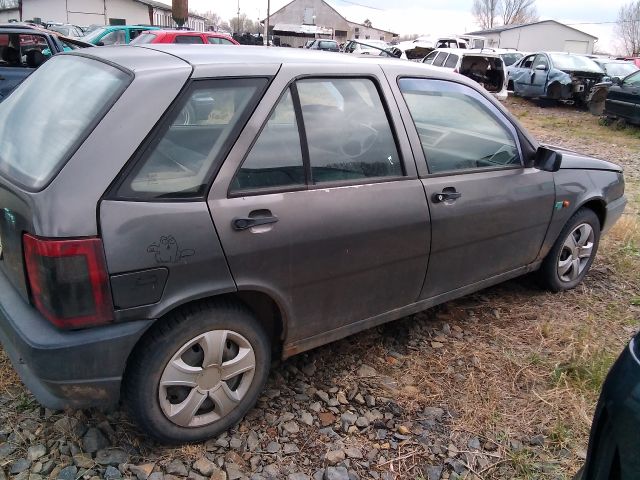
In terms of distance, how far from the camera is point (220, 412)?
2424 millimetres

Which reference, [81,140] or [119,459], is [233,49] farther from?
[119,459]

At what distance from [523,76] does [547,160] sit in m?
15.8

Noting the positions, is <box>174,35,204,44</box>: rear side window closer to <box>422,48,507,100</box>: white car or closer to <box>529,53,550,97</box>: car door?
<box>422,48,507,100</box>: white car

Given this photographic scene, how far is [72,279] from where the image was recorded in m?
1.91

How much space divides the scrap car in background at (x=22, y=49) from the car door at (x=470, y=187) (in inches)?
256

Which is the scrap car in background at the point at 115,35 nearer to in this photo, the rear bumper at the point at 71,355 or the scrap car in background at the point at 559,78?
the scrap car in background at the point at 559,78

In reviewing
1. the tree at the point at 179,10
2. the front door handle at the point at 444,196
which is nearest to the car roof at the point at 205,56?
the front door handle at the point at 444,196

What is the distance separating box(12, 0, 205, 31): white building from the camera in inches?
1622

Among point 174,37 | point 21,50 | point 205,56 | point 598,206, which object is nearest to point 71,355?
point 205,56

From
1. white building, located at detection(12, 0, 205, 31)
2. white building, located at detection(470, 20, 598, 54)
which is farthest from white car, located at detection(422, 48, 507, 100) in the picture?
white building, located at detection(470, 20, 598, 54)

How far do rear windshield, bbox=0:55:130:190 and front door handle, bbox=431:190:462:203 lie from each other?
1626 millimetres

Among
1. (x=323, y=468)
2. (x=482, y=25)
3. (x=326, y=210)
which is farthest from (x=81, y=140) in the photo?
(x=482, y=25)

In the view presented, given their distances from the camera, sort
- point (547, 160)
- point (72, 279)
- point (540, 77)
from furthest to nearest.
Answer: point (540, 77), point (547, 160), point (72, 279)

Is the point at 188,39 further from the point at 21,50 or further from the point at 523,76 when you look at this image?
the point at 523,76
